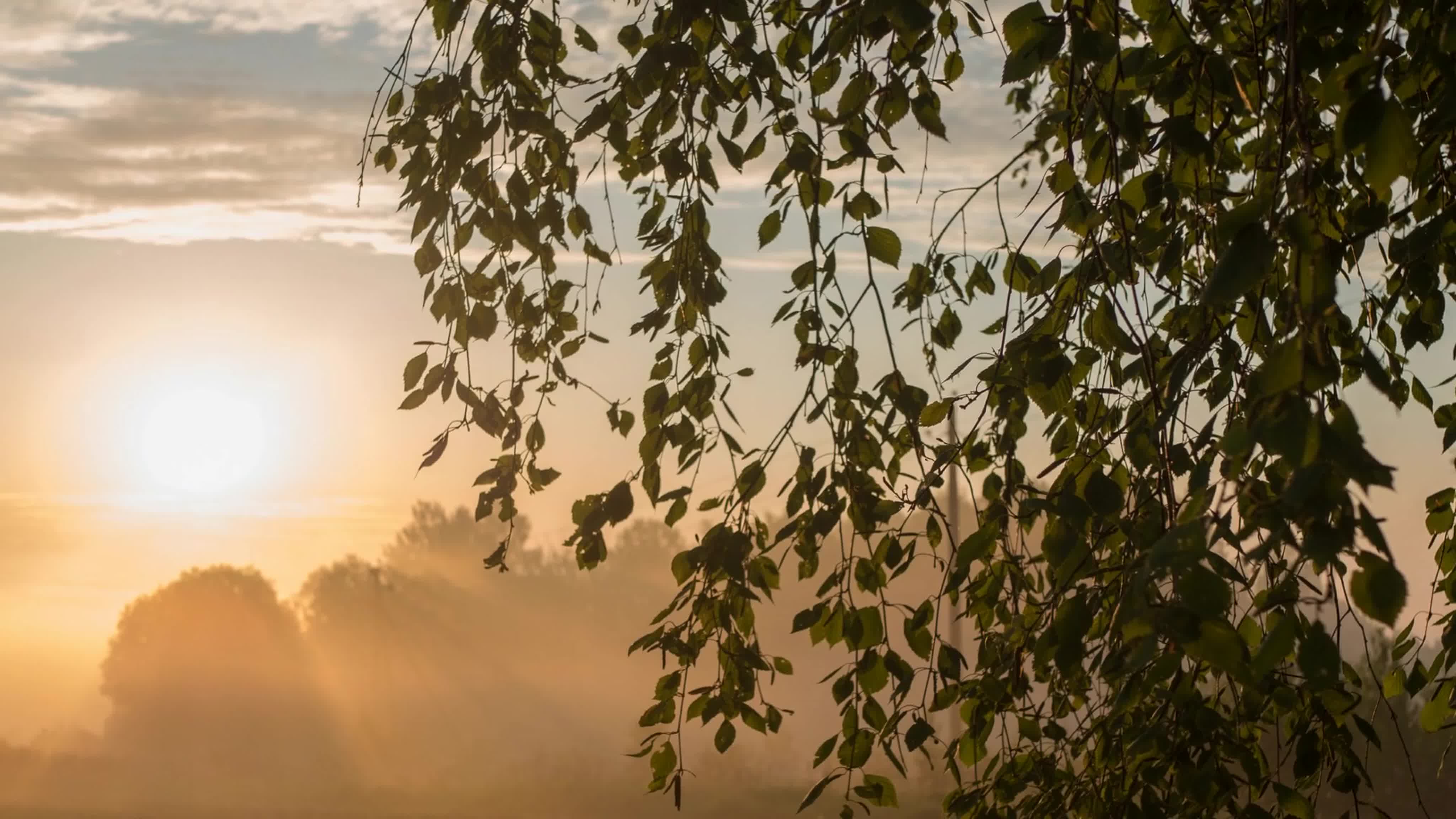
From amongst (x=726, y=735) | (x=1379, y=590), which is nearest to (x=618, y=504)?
(x=726, y=735)

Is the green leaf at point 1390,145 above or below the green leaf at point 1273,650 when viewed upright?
above

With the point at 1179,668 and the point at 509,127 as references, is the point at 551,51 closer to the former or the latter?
the point at 509,127

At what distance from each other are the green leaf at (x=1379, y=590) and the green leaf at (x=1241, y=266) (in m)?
0.27

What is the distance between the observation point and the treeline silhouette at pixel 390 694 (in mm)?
29547

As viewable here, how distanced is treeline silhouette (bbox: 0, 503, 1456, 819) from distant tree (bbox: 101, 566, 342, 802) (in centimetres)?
5

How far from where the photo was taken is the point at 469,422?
108 inches

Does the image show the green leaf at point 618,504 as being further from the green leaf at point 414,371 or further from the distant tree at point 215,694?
the distant tree at point 215,694

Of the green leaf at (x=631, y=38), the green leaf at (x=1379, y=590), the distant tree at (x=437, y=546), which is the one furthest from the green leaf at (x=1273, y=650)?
the distant tree at (x=437, y=546)

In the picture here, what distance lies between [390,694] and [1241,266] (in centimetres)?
3991

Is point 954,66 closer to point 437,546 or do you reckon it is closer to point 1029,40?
point 1029,40

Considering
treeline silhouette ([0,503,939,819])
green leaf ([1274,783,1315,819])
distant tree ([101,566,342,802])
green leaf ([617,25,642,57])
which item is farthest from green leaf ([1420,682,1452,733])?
distant tree ([101,566,342,802])

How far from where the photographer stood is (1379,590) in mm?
1104

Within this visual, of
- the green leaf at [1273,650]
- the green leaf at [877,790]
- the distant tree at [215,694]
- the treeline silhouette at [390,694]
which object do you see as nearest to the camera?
the green leaf at [1273,650]

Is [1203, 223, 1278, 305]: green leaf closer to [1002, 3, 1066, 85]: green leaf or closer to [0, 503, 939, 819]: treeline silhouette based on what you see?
[1002, 3, 1066, 85]: green leaf
